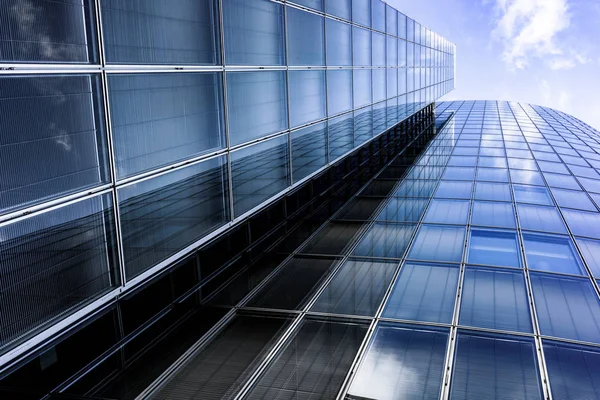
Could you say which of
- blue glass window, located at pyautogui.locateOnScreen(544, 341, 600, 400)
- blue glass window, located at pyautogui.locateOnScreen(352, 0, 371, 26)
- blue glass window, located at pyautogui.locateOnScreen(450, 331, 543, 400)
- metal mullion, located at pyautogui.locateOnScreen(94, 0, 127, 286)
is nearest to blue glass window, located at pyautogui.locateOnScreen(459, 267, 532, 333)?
blue glass window, located at pyautogui.locateOnScreen(450, 331, 543, 400)

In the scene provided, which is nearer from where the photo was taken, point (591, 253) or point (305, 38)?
point (591, 253)

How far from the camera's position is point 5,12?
5.08m

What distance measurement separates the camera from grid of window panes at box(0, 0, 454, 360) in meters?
5.39

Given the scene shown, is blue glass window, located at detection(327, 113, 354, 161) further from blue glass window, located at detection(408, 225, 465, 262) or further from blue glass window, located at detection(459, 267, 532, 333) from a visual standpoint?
blue glass window, located at detection(459, 267, 532, 333)

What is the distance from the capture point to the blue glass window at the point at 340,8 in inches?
594

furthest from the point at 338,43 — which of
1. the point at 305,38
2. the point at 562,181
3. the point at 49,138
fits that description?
the point at 49,138

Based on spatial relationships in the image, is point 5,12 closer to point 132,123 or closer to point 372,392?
point 132,123

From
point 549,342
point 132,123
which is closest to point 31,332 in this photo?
point 132,123

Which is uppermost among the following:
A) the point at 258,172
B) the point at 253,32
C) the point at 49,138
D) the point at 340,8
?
the point at 340,8

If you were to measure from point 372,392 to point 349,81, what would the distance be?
12232 millimetres

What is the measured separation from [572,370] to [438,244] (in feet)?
17.0

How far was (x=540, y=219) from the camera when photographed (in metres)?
13.9

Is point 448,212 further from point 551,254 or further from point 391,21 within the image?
point 391,21

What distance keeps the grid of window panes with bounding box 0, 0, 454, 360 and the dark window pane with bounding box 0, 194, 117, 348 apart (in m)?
0.01
